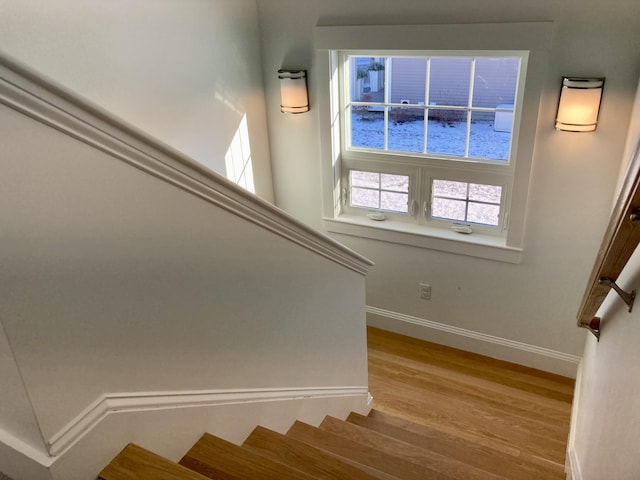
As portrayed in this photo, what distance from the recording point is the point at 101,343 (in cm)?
105

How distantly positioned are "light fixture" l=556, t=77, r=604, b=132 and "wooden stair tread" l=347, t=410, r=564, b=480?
5.32 ft

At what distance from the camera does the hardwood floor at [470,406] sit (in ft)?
7.82

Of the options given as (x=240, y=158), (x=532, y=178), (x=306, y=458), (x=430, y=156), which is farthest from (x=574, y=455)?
(x=240, y=158)

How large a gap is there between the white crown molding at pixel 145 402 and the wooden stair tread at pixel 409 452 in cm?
39

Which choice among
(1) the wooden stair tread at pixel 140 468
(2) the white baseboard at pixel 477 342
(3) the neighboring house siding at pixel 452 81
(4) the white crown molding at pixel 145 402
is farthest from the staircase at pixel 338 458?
(3) the neighboring house siding at pixel 452 81

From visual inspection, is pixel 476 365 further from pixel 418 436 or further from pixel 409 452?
pixel 409 452

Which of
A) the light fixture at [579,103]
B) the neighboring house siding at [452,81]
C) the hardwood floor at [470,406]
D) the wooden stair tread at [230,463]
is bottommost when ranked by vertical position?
the hardwood floor at [470,406]

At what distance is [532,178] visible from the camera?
2.79 metres

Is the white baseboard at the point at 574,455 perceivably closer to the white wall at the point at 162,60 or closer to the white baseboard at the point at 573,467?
the white baseboard at the point at 573,467

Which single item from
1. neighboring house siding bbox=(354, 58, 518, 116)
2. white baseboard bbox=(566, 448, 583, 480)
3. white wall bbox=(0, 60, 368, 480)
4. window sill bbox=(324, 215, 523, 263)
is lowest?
white baseboard bbox=(566, 448, 583, 480)

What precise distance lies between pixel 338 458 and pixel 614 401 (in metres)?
0.85

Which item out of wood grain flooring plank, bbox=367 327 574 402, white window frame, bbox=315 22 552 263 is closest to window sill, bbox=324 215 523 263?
white window frame, bbox=315 22 552 263

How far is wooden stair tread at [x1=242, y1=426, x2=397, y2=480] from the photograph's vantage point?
155 cm

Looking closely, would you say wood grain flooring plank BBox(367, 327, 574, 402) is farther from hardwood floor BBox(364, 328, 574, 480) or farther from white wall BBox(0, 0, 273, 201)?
white wall BBox(0, 0, 273, 201)
